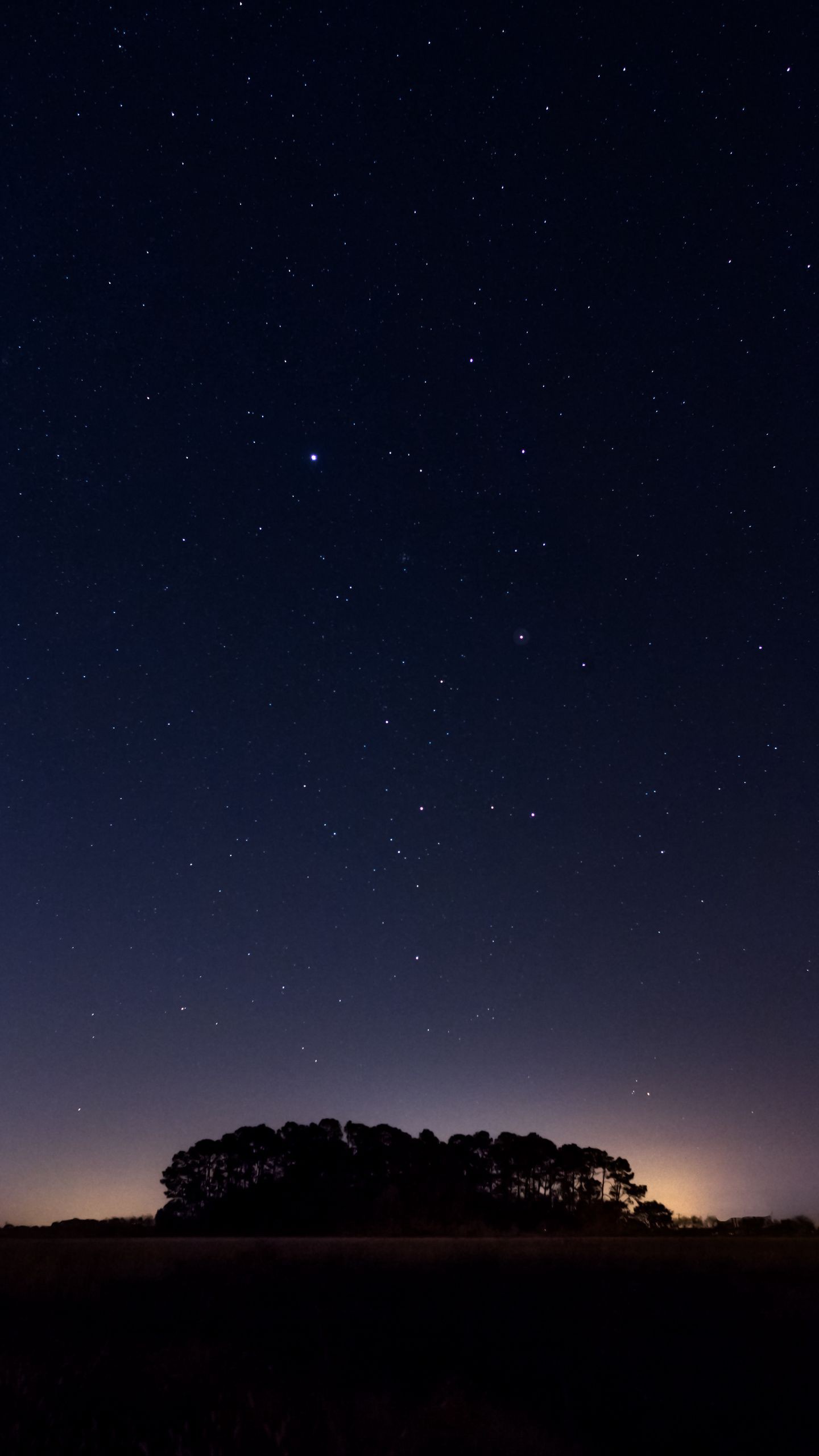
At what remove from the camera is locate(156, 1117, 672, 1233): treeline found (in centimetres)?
7731

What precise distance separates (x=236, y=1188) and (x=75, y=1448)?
82021 millimetres

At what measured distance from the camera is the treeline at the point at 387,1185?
77.3 m

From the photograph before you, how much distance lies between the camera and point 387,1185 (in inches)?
3275

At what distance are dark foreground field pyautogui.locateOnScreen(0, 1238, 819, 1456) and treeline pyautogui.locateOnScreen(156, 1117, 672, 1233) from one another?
60.0 meters

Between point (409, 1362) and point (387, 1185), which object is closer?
point (409, 1362)

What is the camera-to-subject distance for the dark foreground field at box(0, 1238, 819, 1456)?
8703mm

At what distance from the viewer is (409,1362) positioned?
1206 centimetres

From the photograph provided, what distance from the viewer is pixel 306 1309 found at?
54.5 feet

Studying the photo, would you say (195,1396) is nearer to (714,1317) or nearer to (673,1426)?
(673,1426)

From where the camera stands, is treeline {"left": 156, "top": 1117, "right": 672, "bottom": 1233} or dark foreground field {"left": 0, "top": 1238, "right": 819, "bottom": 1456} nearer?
dark foreground field {"left": 0, "top": 1238, "right": 819, "bottom": 1456}

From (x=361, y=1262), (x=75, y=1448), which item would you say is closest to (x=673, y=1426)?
(x=75, y=1448)

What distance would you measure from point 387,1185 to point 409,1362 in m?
77.9

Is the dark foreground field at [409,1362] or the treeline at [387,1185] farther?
the treeline at [387,1185]

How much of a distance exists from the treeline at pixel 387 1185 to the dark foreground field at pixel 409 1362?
5998 centimetres
